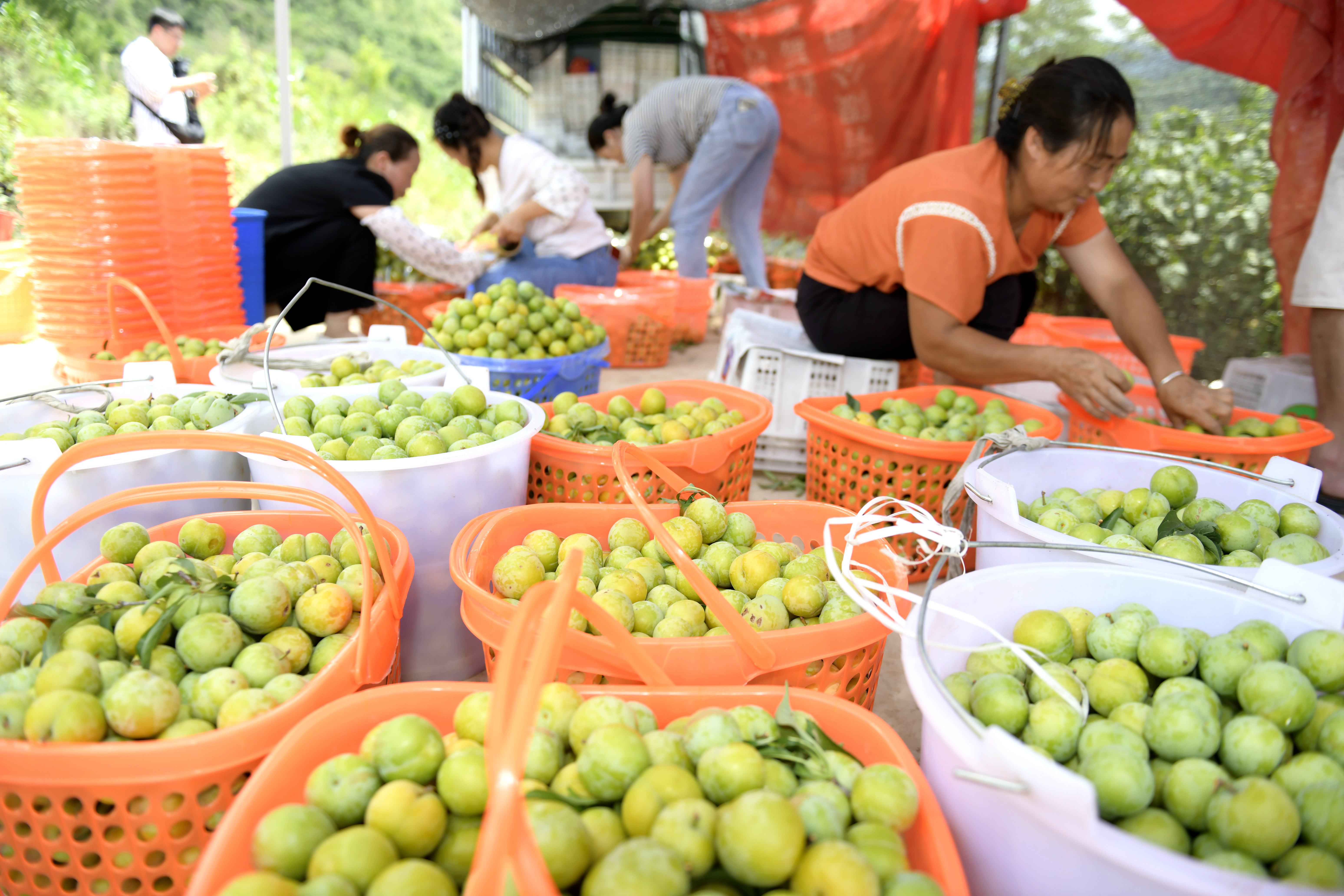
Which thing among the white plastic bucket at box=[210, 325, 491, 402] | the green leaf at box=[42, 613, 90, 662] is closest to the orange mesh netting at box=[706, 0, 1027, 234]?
the white plastic bucket at box=[210, 325, 491, 402]

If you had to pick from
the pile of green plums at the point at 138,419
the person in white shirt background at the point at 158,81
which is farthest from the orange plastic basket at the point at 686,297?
the pile of green plums at the point at 138,419

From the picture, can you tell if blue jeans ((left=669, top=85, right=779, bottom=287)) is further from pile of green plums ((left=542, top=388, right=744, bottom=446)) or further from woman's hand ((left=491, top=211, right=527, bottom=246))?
pile of green plums ((left=542, top=388, right=744, bottom=446))

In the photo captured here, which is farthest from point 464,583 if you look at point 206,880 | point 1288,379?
point 1288,379

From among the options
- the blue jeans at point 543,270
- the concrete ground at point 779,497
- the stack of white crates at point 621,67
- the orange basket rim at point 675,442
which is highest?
the stack of white crates at point 621,67

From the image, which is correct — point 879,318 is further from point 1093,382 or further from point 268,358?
point 268,358

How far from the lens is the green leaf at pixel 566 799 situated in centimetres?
89

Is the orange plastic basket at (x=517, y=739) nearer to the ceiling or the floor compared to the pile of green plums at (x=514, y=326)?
nearer to the floor

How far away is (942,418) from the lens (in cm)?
257

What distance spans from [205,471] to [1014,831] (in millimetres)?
1773

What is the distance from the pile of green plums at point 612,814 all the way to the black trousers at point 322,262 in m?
4.05

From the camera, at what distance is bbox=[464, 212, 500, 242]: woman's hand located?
5.92m

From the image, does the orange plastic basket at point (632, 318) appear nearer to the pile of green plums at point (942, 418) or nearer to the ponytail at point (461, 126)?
the ponytail at point (461, 126)

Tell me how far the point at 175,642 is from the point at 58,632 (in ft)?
0.48

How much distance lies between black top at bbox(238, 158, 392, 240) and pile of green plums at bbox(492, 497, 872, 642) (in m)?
3.63
